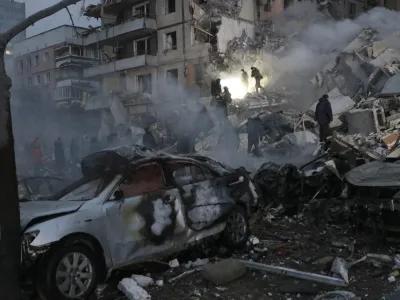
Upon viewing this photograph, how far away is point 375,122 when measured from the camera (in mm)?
14484

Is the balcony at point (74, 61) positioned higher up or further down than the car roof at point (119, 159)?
higher up

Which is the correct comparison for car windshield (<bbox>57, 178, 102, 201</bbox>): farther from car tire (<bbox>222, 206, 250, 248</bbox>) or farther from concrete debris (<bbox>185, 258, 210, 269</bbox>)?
car tire (<bbox>222, 206, 250, 248</bbox>)

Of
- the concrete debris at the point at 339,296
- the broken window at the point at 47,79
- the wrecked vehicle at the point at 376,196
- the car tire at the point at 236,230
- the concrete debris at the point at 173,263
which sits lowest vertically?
the concrete debris at the point at 173,263

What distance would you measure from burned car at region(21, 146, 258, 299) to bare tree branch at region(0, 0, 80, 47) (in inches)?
73.3

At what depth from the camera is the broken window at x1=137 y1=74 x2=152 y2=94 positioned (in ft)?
109

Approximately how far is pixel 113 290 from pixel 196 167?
2.13 m

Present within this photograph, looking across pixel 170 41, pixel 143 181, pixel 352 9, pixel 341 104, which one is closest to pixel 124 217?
pixel 143 181

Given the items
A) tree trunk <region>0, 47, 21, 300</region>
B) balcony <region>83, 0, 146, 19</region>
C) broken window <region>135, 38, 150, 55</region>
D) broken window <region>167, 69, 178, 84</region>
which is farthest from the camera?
balcony <region>83, 0, 146, 19</region>

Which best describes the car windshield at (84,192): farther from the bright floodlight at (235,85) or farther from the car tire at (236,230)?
the bright floodlight at (235,85)

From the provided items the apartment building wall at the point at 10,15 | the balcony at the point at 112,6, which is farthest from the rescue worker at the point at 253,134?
the balcony at the point at 112,6

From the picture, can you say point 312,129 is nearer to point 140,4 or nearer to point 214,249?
point 214,249

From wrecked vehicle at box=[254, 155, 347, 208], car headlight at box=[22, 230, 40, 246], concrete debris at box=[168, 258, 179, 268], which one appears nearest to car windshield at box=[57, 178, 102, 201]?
car headlight at box=[22, 230, 40, 246]

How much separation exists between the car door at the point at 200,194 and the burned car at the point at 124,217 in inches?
0.5

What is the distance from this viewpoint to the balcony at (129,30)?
32.4 meters
